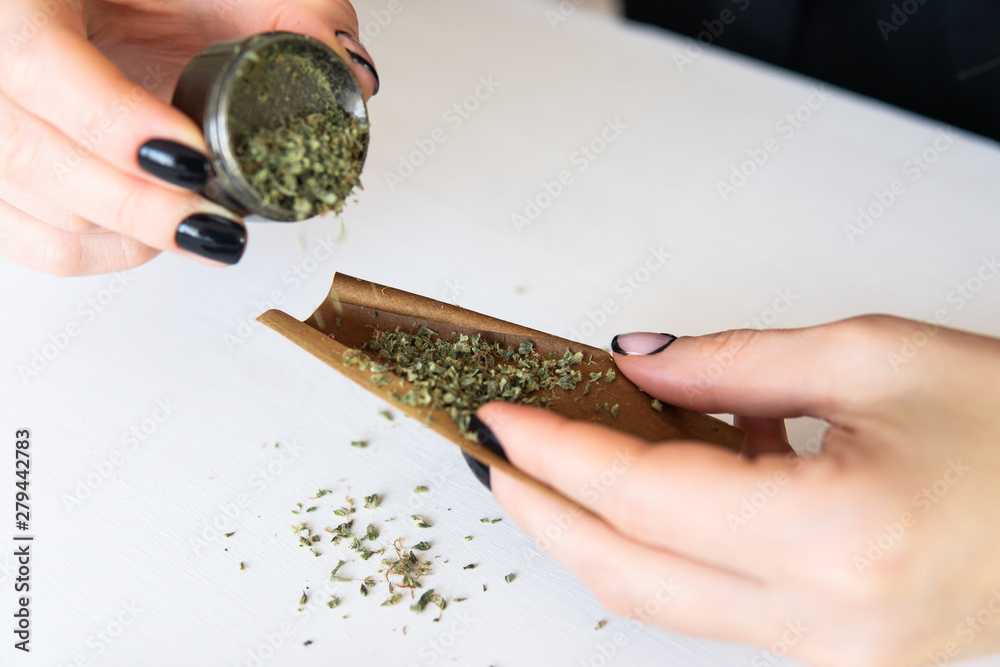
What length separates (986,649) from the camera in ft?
4.10

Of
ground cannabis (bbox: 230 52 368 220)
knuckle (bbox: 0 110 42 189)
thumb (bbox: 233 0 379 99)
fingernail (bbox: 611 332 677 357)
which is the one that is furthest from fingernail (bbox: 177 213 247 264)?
fingernail (bbox: 611 332 677 357)

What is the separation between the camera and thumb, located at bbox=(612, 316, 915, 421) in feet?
4.23

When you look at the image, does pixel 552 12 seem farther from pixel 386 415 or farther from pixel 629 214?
pixel 386 415

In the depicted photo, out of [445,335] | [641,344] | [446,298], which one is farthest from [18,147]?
[641,344]

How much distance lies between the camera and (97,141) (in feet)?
4.23

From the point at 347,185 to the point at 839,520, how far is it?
1027 millimetres

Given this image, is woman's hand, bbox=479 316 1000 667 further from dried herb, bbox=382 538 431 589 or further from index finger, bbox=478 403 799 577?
dried herb, bbox=382 538 431 589

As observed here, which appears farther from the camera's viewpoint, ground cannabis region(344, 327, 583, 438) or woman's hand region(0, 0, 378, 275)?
ground cannabis region(344, 327, 583, 438)

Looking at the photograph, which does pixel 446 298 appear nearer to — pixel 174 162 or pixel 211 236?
pixel 211 236

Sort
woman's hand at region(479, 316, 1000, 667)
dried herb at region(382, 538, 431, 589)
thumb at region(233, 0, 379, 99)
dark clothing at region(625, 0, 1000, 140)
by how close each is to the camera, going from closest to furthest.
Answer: woman's hand at region(479, 316, 1000, 667) → dried herb at region(382, 538, 431, 589) → thumb at region(233, 0, 379, 99) → dark clothing at region(625, 0, 1000, 140)

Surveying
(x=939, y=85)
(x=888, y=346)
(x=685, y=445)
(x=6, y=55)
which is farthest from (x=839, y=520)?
(x=939, y=85)

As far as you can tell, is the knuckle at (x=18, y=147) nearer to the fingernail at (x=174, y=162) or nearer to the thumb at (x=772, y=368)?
the fingernail at (x=174, y=162)

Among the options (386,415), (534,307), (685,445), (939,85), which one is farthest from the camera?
(939,85)

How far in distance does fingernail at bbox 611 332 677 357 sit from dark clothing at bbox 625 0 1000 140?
164 centimetres
